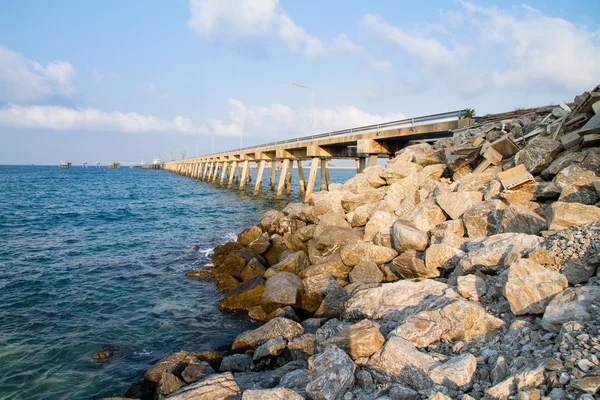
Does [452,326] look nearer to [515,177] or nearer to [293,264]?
[515,177]

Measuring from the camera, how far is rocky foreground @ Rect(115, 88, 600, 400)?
455 centimetres

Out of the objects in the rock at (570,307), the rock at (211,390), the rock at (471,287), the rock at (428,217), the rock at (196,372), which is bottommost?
the rock at (196,372)

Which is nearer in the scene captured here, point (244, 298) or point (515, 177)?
point (515, 177)

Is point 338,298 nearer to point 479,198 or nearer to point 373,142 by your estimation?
point 479,198

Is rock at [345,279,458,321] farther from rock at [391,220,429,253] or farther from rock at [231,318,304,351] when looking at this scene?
rock at [391,220,429,253]

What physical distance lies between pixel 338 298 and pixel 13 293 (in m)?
10.7

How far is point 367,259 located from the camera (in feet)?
34.0

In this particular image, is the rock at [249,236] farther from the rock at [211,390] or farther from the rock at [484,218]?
the rock at [211,390]

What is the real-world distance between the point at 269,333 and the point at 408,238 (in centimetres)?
454

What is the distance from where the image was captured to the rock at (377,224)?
11691mm

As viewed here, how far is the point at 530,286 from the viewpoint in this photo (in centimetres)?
552

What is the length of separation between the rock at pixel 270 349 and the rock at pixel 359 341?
141 cm

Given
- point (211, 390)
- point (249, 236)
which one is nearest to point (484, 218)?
point (211, 390)

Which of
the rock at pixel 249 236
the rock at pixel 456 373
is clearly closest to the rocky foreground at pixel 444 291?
the rock at pixel 456 373
